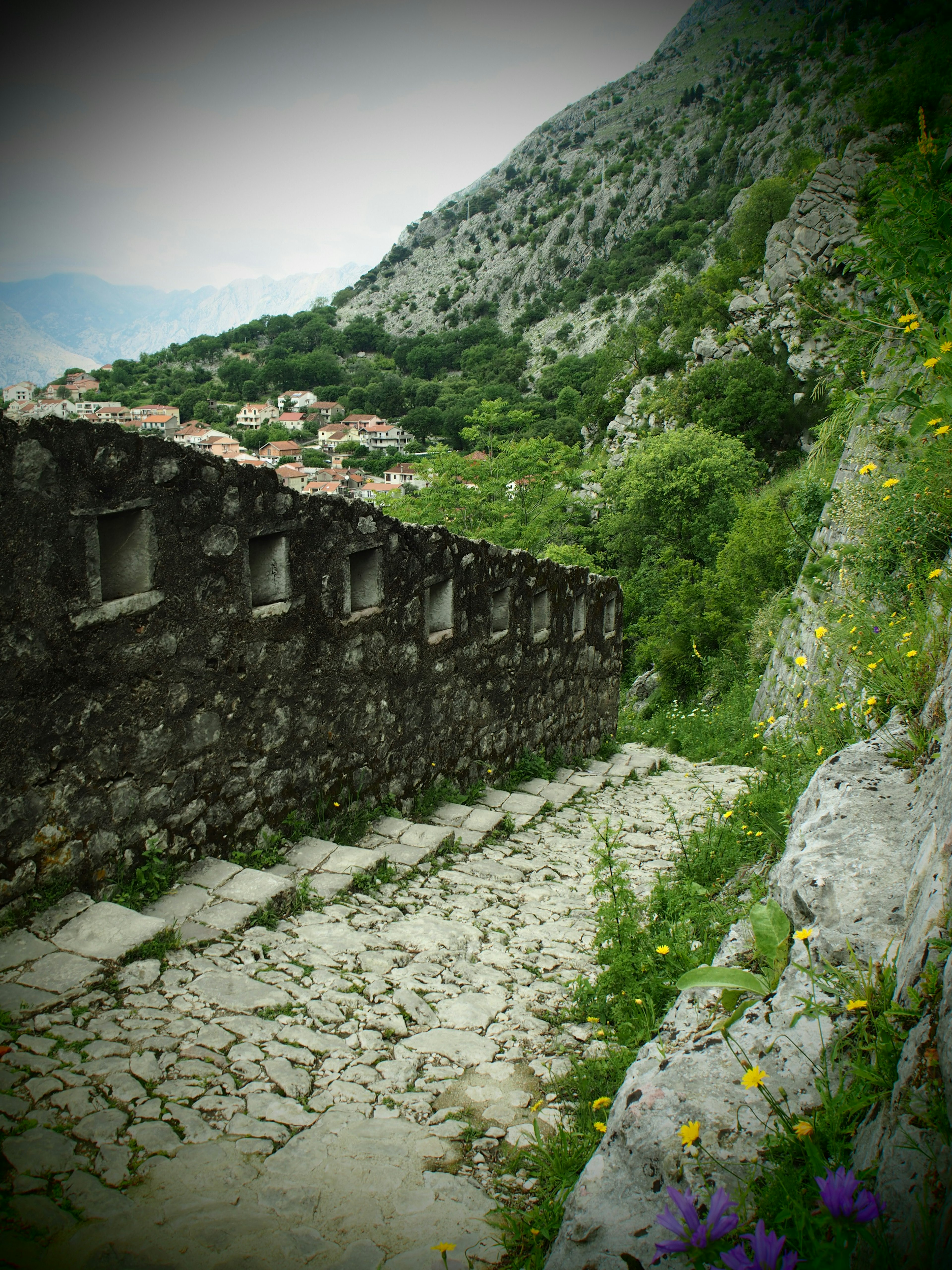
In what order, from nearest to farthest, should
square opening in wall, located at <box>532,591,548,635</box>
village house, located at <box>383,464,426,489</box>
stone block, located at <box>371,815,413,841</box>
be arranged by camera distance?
stone block, located at <box>371,815,413,841</box> < square opening in wall, located at <box>532,591,548,635</box> < village house, located at <box>383,464,426,489</box>

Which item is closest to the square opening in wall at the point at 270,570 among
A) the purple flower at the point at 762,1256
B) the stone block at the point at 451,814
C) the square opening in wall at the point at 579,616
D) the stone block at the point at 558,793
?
the stone block at the point at 451,814

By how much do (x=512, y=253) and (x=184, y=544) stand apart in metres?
112

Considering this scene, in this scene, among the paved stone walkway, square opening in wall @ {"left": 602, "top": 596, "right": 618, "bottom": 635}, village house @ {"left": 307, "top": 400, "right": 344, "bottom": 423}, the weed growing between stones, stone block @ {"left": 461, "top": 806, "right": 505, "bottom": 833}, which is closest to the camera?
the paved stone walkway

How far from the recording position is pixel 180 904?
3404 millimetres

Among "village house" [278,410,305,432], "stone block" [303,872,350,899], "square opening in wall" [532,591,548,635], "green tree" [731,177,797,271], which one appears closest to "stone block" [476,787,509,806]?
"square opening in wall" [532,591,548,635]

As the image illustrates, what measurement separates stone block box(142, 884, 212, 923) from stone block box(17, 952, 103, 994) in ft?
1.40

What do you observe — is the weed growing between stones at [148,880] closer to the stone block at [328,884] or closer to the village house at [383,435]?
the stone block at [328,884]

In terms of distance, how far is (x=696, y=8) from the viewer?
10550cm

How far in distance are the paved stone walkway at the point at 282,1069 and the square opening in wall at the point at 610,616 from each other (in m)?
6.05

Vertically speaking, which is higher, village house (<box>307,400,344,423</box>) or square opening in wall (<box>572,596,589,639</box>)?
village house (<box>307,400,344,423</box>)

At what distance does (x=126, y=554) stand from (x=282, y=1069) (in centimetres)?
229

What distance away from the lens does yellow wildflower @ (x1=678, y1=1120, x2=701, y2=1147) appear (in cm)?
165

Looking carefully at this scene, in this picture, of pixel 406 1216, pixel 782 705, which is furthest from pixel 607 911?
pixel 782 705

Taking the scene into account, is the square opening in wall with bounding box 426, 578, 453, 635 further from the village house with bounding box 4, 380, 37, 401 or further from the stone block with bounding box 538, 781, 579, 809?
the village house with bounding box 4, 380, 37, 401
